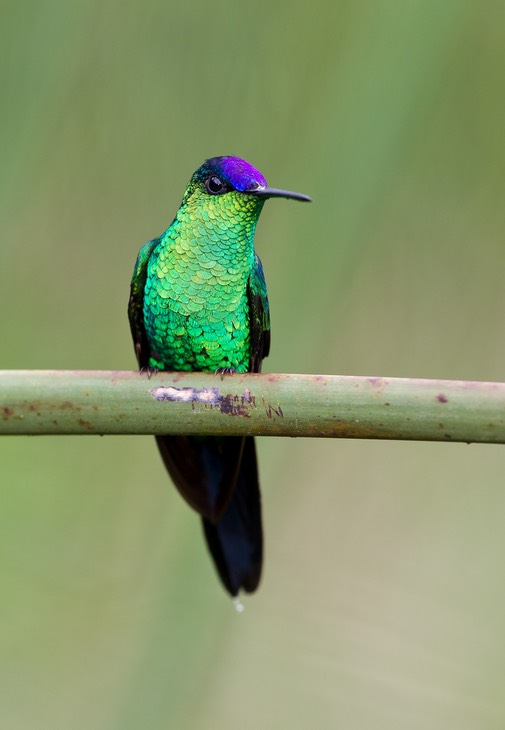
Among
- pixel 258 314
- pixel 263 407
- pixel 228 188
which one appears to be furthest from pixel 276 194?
pixel 263 407

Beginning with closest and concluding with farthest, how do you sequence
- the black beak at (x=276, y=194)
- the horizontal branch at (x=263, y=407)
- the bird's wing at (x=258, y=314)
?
the horizontal branch at (x=263, y=407) → the black beak at (x=276, y=194) → the bird's wing at (x=258, y=314)

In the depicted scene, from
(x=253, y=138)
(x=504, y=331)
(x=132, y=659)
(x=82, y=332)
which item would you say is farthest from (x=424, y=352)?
(x=132, y=659)

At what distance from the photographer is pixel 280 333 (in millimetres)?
916

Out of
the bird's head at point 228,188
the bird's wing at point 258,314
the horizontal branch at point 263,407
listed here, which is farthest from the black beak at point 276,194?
the horizontal branch at point 263,407

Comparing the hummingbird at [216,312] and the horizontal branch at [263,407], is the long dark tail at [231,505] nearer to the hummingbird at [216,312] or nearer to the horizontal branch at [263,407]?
the hummingbird at [216,312]

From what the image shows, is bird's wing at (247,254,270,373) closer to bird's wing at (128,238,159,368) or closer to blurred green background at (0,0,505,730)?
blurred green background at (0,0,505,730)

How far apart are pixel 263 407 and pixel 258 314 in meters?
0.52

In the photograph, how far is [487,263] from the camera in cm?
107

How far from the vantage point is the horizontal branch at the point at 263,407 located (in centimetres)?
59

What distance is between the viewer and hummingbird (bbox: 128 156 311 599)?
1077 mm

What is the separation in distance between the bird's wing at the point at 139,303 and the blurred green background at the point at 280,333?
0.04 metres

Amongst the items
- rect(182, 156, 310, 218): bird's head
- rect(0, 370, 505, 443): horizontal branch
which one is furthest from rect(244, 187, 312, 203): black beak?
rect(0, 370, 505, 443): horizontal branch

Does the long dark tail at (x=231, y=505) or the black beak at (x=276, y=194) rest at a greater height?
the black beak at (x=276, y=194)

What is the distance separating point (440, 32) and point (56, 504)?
0.83m
